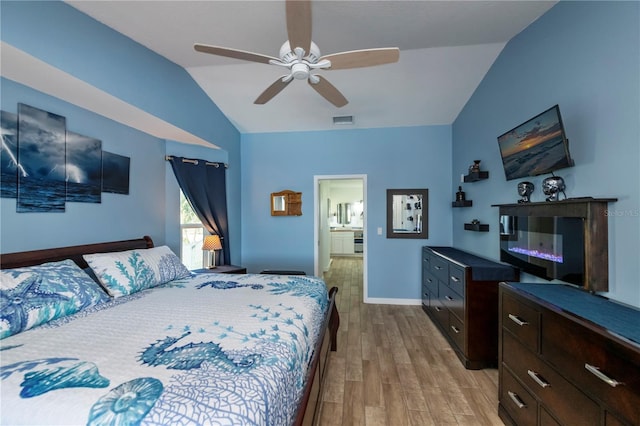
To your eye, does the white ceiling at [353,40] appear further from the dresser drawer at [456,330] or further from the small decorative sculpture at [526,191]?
the dresser drawer at [456,330]

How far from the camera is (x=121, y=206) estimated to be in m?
2.62

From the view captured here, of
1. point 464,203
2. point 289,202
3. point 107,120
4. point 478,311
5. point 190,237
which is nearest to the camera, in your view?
point 478,311

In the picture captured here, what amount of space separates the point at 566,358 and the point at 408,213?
296 centimetres

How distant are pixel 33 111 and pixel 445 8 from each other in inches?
128

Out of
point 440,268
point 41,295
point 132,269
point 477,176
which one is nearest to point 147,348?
point 41,295

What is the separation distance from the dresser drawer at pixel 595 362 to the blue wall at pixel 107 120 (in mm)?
3410

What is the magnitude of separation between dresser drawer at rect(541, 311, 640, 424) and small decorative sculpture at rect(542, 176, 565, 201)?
100cm

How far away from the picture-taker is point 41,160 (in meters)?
1.94

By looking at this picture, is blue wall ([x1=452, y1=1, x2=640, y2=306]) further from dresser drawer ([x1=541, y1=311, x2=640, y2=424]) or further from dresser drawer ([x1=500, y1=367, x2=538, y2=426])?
dresser drawer ([x1=500, y1=367, x2=538, y2=426])

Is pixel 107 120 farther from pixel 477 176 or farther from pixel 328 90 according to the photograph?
pixel 477 176

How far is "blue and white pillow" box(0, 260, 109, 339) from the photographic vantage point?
53.9 inches

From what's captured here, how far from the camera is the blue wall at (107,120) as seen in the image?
171cm

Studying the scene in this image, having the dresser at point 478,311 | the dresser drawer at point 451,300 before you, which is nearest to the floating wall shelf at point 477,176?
the dresser at point 478,311

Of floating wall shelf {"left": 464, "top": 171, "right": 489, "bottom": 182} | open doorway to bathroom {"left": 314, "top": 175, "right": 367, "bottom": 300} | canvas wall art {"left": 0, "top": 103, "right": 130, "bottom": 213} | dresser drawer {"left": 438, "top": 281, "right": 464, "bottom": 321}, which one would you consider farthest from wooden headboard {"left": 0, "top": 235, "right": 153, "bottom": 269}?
open doorway to bathroom {"left": 314, "top": 175, "right": 367, "bottom": 300}
